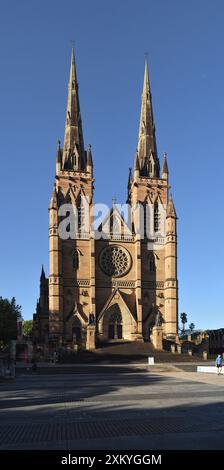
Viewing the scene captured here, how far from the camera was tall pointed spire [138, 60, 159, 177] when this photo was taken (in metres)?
73.3

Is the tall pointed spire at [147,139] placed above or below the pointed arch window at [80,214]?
above

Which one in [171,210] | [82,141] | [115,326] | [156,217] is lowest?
[115,326]

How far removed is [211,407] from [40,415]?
16.1 feet

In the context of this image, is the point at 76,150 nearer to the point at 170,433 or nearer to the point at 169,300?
the point at 169,300

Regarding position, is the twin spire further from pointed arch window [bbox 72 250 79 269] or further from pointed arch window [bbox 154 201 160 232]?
pointed arch window [bbox 72 250 79 269]

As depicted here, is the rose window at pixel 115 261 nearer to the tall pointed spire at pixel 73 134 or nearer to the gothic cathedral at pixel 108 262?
the gothic cathedral at pixel 108 262

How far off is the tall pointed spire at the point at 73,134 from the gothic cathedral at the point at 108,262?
0.48 feet

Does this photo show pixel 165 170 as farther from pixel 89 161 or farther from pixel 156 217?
pixel 89 161

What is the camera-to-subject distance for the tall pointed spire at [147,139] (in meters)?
73.3

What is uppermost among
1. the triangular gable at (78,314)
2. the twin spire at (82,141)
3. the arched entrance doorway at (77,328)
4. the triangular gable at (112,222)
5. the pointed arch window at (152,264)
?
the twin spire at (82,141)

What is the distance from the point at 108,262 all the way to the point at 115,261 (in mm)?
1025

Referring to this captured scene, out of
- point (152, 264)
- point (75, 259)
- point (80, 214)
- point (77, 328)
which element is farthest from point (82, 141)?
point (77, 328)

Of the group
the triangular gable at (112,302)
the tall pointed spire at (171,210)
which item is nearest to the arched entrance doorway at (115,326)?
the triangular gable at (112,302)

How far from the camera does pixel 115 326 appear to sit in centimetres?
6606
